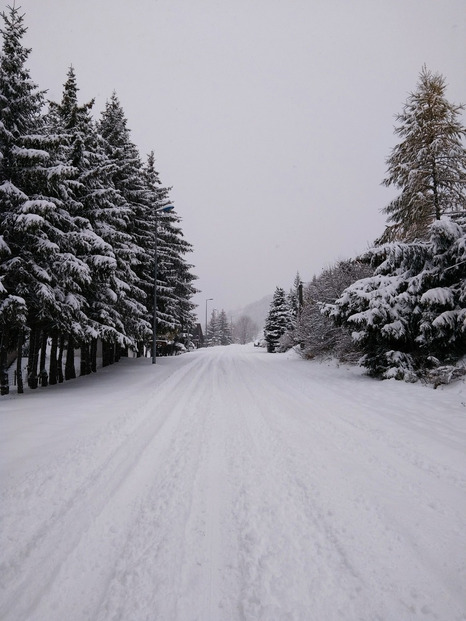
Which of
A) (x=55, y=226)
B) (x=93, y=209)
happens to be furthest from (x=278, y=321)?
(x=55, y=226)

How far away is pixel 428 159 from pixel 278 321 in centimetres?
2566

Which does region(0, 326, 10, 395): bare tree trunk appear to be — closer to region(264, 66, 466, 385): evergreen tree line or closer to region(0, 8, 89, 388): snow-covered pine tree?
region(0, 8, 89, 388): snow-covered pine tree

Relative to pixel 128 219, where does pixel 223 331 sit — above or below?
below

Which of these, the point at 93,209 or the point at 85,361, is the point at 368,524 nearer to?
the point at 93,209

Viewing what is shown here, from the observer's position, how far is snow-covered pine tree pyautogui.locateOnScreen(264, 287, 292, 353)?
3481 cm

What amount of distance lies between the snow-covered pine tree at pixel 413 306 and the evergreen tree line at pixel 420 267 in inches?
1.1

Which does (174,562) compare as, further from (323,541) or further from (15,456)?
(15,456)

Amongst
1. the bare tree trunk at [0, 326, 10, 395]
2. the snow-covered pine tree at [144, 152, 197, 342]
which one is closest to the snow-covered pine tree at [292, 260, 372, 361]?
the snow-covered pine tree at [144, 152, 197, 342]

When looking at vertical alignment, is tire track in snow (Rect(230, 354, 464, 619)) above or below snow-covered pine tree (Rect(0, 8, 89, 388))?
below

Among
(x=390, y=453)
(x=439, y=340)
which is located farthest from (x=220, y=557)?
(x=439, y=340)

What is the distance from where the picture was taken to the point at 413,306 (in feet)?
29.5

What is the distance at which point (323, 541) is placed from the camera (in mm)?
2365

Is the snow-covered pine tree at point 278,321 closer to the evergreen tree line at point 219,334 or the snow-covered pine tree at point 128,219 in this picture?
the snow-covered pine tree at point 128,219

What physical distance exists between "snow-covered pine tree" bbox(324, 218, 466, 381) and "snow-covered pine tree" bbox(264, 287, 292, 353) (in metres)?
24.6
